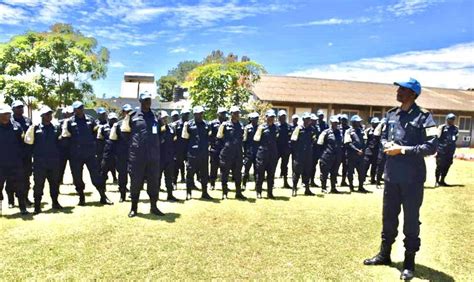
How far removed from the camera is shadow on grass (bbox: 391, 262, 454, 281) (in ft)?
17.5

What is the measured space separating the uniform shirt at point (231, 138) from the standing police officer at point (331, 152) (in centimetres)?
275

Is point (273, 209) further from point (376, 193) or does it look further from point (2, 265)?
point (2, 265)

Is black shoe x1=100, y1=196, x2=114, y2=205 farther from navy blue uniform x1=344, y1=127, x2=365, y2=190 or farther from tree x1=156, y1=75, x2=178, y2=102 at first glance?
tree x1=156, y1=75, x2=178, y2=102

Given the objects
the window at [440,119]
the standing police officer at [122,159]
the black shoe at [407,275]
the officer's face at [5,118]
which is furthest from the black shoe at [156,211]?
the window at [440,119]

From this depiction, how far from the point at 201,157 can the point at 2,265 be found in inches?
193

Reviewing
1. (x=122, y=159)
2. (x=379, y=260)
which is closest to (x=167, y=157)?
(x=122, y=159)

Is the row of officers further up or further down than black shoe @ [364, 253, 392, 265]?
further up

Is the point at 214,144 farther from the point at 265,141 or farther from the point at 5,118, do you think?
the point at 5,118

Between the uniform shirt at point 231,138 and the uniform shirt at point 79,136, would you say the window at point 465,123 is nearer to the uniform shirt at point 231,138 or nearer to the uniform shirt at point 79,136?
the uniform shirt at point 231,138

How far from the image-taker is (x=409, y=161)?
5.21 m

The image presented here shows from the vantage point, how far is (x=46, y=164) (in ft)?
→ 25.9

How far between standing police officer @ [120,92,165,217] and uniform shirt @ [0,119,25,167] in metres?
1.99

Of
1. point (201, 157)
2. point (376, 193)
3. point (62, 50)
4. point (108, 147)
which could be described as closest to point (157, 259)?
point (201, 157)

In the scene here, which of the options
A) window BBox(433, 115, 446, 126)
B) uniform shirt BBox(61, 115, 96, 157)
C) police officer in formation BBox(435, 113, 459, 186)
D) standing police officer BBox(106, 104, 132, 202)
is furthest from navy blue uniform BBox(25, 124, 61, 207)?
window BBox(433, 115, 446, 126)
